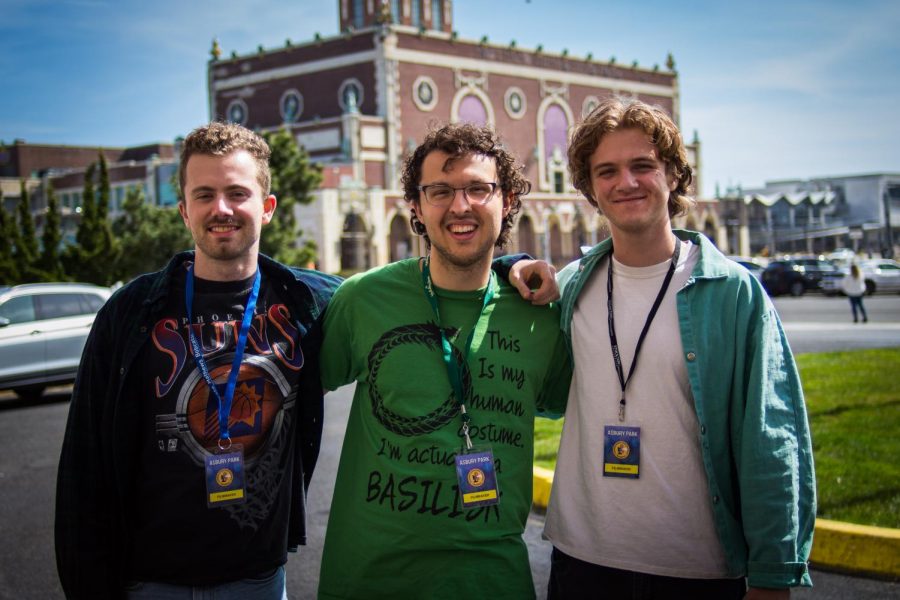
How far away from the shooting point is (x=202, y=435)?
2.81m

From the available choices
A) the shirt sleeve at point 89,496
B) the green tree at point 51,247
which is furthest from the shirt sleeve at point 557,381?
the green tree at point 51,247

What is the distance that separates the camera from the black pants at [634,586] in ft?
9.20

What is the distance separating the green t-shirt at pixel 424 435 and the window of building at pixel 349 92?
46.4 m

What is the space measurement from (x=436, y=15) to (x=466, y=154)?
56.0m

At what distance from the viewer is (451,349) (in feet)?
9.57

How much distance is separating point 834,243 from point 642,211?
281 feet

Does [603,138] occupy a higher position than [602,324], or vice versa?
[603,138]

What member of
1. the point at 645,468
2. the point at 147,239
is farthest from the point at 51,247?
the point at 645,468

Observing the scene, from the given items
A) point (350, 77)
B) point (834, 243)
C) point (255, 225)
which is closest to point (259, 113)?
point (350, 77)

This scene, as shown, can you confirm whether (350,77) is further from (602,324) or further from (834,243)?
(834,243)

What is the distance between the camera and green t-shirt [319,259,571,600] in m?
2.71

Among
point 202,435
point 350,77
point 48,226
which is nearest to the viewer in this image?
point 202,435

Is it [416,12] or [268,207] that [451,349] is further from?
[416,12]

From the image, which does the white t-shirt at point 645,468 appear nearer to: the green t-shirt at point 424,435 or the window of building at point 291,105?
the green t-shirt at point 424,435
